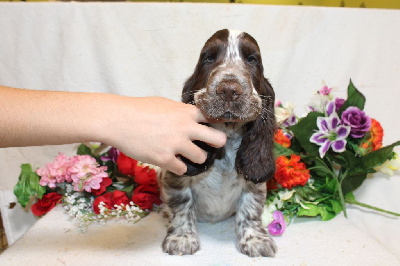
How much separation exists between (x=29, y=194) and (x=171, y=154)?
1.89 m

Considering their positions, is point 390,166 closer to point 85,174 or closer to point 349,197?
point 349,197

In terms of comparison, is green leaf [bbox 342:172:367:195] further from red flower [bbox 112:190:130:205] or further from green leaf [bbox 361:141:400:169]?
red flower [bbox 112:190:130:205]

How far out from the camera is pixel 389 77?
3605mm

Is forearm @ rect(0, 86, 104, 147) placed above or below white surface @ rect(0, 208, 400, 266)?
above

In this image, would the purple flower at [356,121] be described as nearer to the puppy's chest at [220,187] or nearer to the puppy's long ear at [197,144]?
the puppy's chest at [220,187]

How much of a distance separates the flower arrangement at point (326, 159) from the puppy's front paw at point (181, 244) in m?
0.62

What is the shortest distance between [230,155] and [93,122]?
3.51 ft

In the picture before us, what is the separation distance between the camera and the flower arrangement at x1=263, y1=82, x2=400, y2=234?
289cm

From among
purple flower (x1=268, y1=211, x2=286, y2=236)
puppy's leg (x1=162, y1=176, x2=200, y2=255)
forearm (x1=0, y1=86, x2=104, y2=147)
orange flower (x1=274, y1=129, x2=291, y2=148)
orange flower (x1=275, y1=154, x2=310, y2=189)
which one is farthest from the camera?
orange flower (x1=274, y1=129, x2=291, y2=148)

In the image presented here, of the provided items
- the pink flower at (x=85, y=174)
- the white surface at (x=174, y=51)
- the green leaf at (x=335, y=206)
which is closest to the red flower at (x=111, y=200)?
the pink flower at (x=85, y=174)

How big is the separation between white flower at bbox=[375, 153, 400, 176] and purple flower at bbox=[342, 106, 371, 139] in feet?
1.22

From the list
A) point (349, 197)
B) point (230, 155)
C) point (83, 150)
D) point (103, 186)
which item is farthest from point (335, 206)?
point (83, 150)

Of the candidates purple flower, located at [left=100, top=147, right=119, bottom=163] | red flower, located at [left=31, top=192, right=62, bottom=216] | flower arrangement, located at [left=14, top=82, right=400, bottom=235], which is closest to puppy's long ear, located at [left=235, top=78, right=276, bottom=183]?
flower arrangement, located at [left=14, top=82, right=400, bottom=235]

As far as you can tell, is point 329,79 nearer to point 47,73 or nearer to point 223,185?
point 223,185
